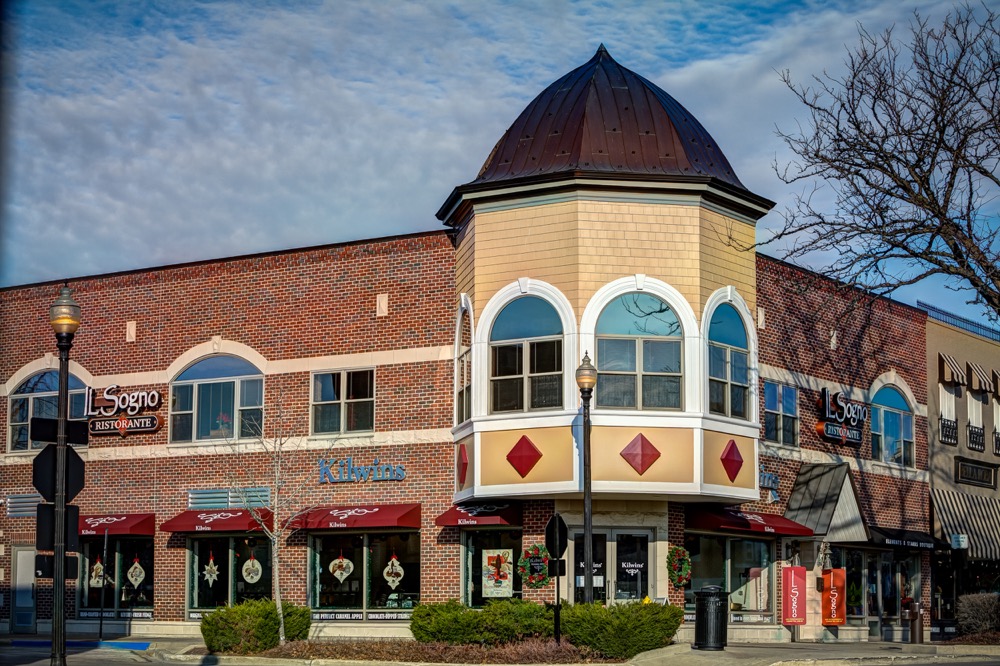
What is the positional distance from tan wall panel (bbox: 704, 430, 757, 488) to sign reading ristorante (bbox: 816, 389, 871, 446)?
5794 millimetres

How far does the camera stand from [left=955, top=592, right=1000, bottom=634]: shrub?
3497 centimetres

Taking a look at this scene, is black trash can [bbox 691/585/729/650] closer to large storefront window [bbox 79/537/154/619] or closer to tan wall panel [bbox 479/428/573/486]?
tan wall panel [bbox 479/428/573/486]

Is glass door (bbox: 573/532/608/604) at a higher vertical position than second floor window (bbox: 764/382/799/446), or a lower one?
lower

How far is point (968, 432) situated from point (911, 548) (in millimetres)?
6317

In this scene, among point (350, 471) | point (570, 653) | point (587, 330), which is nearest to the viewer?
point (570, 653)

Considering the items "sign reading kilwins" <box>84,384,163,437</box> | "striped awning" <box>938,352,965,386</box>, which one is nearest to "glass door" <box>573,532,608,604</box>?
"sign reading kilwins" <box>84,384,163,437</box>

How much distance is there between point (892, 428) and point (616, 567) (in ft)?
41.7

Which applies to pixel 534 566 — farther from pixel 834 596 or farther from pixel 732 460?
pixel 834 596

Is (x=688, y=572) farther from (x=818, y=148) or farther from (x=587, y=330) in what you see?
(x=818, y=148)

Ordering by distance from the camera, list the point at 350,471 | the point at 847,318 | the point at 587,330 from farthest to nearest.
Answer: the point at 847,318
the point at 350,471
the point at 587,330

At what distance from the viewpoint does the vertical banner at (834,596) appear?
33531 millimetres

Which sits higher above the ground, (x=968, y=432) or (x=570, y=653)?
(x=968, y=432)

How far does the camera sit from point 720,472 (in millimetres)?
29938

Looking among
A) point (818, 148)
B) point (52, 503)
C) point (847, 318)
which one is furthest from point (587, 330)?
point (52, 503)
